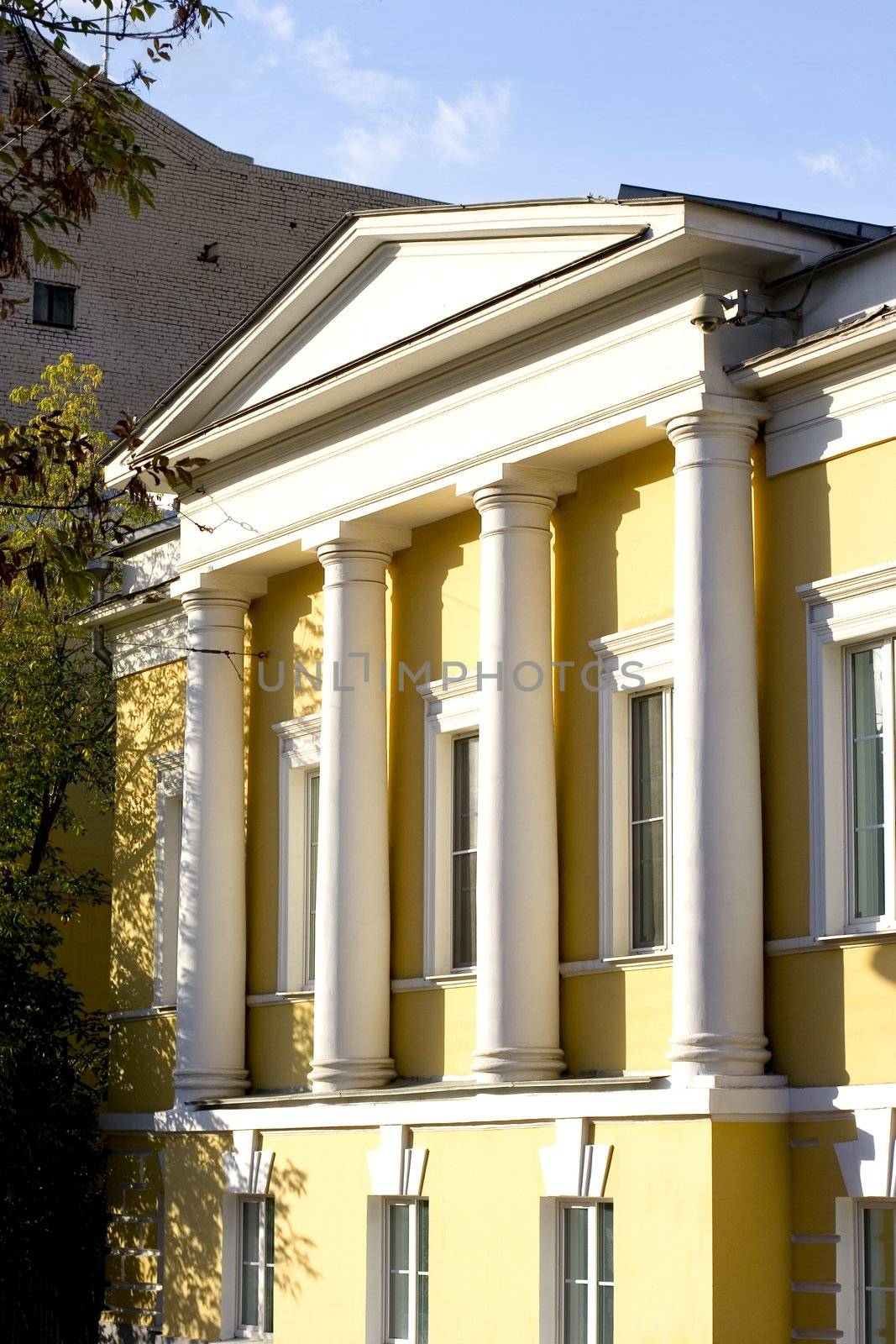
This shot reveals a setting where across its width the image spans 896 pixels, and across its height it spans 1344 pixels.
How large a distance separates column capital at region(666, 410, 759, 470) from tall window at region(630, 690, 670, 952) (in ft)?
5.61

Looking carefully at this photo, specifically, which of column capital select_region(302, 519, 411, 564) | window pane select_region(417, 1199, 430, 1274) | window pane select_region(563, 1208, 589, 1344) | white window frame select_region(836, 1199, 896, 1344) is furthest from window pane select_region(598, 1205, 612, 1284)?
column capital select_region(302, 519, 411, 564)

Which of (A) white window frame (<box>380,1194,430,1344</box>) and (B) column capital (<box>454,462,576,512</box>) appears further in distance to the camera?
(A) white window frame (<box>380,1194,430,1344</box>)

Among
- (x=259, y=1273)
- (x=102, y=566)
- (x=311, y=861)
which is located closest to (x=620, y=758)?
(x=311, y=861)

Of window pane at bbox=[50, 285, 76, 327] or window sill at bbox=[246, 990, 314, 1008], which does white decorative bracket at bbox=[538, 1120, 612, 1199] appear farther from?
window pane at bbox=[50, 285, 76, 327]

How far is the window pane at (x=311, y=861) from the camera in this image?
1798 centimetres

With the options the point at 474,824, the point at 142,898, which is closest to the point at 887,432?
the point at 474,824

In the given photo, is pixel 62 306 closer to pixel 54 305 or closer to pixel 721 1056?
pixel 54 305

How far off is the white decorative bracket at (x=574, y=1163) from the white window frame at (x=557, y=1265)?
0.24 ft

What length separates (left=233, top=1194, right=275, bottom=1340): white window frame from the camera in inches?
683

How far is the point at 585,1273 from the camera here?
539 inches

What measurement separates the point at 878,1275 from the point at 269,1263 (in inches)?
263

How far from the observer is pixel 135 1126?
1952 centimetres

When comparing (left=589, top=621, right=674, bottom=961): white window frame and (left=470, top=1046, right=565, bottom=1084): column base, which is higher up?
(left=589, top=621, right=674, bottom=961): white window frame

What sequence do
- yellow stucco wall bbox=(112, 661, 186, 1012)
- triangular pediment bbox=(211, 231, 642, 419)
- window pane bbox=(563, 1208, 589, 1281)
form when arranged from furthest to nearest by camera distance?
yellow stucco wall bbox=(112, 661, 186, 1012) < triangular pediment bbox=(211, 231, 642, 419) < window pane bbox=(563, 1208, 589, 1281)
